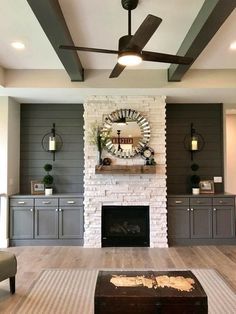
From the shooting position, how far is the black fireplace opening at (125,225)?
18.3 ft

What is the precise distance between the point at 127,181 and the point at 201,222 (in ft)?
5.17

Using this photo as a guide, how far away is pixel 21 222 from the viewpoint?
5.58 metres

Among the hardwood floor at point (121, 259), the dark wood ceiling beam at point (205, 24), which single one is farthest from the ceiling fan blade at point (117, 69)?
the hardwood floor at point (121, 259)

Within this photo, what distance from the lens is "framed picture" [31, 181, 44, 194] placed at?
5.91 meters

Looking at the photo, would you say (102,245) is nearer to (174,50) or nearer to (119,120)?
(119,120)

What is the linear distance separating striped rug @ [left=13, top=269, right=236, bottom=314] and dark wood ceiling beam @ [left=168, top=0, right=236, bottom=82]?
2.88 meters

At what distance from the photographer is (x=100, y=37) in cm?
373

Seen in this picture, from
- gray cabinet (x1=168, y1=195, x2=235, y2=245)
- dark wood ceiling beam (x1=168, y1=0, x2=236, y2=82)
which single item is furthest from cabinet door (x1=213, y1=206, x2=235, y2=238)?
dark wood ceiling beam (x1=168, y1=0, x2=236, y2=82)

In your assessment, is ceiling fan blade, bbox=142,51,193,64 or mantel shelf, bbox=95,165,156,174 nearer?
ceiling fan blade, bbox=142,51,193,64

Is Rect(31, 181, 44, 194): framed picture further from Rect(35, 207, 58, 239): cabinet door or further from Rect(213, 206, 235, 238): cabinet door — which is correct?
Rect(213, 206, 235, 238): cabinet door

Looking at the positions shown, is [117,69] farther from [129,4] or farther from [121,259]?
[121,259]

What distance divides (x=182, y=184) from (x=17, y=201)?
10.6ft

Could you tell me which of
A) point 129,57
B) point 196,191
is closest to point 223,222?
point 196,191

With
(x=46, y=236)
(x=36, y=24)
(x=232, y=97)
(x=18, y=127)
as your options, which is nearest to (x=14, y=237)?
(x=46, y=236)
